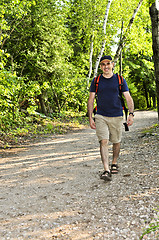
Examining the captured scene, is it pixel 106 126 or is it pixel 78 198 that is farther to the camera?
pixel 106 126

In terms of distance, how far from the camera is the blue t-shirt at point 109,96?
464cm

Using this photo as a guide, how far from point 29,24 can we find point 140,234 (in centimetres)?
1387

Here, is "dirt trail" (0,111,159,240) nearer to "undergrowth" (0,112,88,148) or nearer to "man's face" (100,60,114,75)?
"man's face" (100,60,114,75)

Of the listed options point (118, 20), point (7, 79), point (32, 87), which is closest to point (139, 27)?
point (118, 20)

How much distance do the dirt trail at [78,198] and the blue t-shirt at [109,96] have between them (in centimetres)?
140

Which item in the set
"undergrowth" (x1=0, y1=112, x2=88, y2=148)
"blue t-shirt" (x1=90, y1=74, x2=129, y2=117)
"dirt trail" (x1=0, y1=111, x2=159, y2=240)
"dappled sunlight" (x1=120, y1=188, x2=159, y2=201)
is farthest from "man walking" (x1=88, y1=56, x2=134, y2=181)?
"undergrowth" (x1=0, y1=112, x2=88, y2=148)

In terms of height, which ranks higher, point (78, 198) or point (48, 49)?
point (48, 49)

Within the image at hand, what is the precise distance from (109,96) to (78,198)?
201 cm

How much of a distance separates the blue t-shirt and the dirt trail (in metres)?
1.40

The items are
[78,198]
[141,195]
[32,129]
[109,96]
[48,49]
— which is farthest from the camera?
[48,49]

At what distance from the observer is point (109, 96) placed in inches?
183

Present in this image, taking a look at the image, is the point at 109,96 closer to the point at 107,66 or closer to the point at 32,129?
the point at 107,66

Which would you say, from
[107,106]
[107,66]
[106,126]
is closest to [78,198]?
[106,126]

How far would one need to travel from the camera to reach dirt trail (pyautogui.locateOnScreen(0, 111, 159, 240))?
301cm
